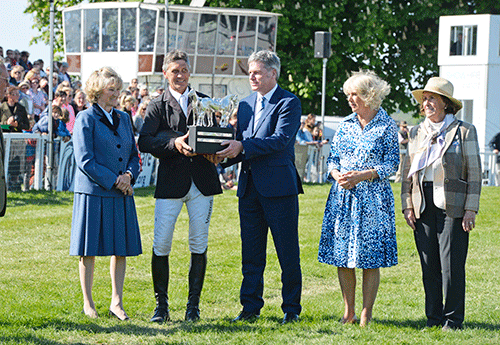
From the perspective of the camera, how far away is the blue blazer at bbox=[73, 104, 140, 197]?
6395 mm

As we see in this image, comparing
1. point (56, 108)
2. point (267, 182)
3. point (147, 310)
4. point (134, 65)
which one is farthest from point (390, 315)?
point (134, 65)

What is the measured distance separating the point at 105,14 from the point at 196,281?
29.7 metres

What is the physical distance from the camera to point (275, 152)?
21.3 ft

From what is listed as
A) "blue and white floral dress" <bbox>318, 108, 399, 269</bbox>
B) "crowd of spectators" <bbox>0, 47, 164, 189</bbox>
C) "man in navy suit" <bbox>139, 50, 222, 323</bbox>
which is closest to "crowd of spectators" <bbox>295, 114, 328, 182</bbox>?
"crowd of spectators" <bbox>0, 47, 164, 189</bbox>

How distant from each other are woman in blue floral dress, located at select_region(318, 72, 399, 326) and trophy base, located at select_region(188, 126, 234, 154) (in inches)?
39.1

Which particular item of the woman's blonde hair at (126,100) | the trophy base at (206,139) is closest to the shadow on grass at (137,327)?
the trophy base at (206,139)

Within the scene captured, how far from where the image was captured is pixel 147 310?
6938mm

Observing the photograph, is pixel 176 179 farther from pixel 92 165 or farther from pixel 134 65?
pixel 134 65

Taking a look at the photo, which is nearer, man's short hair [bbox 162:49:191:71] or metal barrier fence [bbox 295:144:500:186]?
man's short hair [bbox 162:49:191:71]

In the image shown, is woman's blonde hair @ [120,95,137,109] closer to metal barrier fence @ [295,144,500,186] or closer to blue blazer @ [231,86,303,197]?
metal barrier fence @ [295,144,500,186]

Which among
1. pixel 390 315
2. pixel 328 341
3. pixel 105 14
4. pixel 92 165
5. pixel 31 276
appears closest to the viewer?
pixel 328 341

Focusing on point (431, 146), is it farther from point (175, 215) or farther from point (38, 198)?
point (38, 198)

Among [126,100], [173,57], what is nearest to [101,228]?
[173,57]

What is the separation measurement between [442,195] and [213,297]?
259 centimetres
